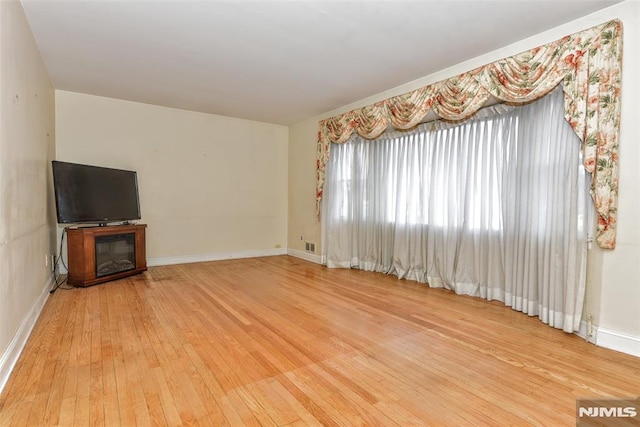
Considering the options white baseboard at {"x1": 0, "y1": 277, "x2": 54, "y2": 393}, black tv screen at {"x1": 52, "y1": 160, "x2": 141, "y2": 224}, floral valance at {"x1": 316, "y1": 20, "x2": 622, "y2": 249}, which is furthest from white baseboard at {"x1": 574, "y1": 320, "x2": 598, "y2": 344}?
black tv screen at {"x1": 52, "y1": 160, "x2": 141, "y2": 224}

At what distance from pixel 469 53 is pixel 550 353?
2706mm

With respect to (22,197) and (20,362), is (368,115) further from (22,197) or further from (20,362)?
(20,362)

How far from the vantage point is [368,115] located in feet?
14.2

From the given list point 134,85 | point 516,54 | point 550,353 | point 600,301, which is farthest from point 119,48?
point 600,301

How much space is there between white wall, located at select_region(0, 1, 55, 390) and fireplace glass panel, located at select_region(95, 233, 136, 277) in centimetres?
55

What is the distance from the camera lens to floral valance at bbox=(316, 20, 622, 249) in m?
2.29

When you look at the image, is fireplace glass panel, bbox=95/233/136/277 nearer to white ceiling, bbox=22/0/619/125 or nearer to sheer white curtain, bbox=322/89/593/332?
white ceiling, bbox=22/0/619/125

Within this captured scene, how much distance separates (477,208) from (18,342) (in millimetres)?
4144

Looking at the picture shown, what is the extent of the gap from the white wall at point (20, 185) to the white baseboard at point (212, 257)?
1.64 meters

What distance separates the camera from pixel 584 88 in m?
2.40

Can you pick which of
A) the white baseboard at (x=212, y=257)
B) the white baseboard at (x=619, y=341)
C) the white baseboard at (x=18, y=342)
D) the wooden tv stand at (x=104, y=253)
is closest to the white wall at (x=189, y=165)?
the white baseboard at (x=212, y=257)

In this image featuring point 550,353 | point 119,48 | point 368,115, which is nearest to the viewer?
point 550,353

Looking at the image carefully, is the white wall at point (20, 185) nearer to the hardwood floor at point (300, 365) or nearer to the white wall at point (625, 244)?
the hardwood floor at point (300, 365)

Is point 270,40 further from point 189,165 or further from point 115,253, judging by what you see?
point 115,253
